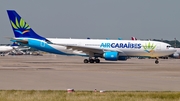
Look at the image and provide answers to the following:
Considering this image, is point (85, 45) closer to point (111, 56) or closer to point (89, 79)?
point (111, 56)

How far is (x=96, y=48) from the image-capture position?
2005 inches

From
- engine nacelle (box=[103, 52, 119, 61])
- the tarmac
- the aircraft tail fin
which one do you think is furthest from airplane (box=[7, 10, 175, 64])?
the tarmac

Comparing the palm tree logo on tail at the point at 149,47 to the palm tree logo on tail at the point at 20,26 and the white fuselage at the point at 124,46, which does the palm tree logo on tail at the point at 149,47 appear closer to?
the white fuselage at the point at 124,46

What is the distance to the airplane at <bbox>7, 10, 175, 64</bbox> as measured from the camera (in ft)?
169

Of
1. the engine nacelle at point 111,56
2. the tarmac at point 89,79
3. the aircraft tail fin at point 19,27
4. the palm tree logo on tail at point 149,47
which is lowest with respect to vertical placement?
the tarmac at point 89,79

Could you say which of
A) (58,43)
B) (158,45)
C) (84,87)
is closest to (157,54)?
(158,45)

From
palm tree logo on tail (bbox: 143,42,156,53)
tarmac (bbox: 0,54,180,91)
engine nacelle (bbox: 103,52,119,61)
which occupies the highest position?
palm tree logo on tail (bbox: 143,42,156,53)

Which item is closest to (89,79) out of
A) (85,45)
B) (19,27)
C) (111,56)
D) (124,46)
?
(111,56)

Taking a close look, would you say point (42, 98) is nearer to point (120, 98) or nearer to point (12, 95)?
point (12, 95)

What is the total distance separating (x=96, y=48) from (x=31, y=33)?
337 inches

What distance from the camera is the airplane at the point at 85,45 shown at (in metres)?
51.4

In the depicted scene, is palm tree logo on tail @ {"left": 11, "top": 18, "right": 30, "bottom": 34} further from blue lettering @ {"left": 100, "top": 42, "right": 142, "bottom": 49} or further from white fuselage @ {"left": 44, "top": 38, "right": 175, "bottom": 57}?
blue lettering @ {"left": 100, "top": 42, "right": 142, "bottom": 49}

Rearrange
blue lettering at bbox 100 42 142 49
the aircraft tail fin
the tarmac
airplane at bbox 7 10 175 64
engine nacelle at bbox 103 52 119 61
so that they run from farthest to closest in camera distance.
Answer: the aircraft tail fin, blue lettering at bbox 100 42 142 49, airplane at bbox 7 10 175 64, engine nacelle at bbox 103 52 119 61, the tarmac

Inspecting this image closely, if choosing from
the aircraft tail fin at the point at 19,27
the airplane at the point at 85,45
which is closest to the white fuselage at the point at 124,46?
the airplane at the point at 85,45
